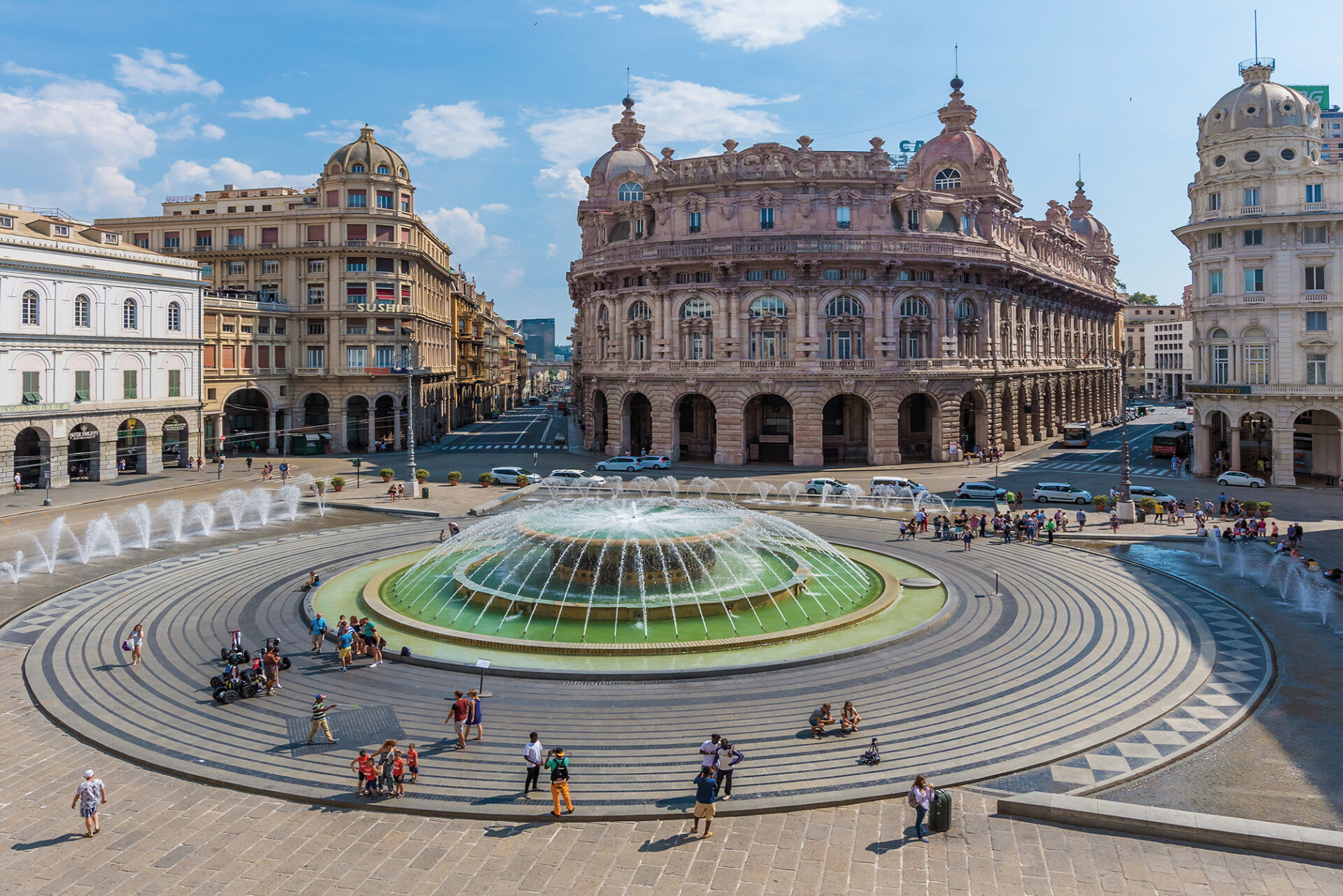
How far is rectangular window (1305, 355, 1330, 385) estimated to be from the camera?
185ft

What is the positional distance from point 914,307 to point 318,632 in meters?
55.9

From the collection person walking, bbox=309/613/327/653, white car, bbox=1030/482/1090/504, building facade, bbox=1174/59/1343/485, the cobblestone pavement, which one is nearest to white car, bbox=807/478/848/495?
white car, bbox=1030/482/1090/504

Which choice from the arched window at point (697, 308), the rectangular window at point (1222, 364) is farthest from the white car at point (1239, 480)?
the arched window at point (697, 308)

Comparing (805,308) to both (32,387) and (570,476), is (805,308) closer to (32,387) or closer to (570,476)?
(570,476)

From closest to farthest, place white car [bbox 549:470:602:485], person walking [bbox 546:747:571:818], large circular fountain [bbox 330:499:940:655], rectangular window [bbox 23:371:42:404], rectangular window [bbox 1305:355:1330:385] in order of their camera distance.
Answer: person walking [bbox 546:747:571:818]
large circular fountain [bbox 330:499:940:655]
rectangular window [bbox 23:371:42:404]
rectangular window [bbox 1305:355:1330:385]
white car [bbox 549:470:602:485]

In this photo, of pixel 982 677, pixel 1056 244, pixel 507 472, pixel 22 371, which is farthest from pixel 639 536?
pixel 1056 244

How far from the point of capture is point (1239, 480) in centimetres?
5694

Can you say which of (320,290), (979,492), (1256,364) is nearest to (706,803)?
(979,492)

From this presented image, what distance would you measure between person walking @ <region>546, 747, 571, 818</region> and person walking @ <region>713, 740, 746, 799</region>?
A: 546 mm

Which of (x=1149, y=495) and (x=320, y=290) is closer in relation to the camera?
(x=1149, y=495)

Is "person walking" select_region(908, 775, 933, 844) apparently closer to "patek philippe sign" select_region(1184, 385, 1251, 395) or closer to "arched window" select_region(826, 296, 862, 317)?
"patek philippe sign" select_region(1184, 385, 1251, 395)

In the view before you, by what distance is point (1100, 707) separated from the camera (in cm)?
2078

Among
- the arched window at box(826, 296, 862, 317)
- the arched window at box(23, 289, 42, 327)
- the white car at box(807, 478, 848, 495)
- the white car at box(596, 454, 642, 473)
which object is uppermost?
the arched window at box(826, 296, 862, 317)

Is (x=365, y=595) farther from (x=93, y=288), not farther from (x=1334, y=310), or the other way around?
(x=1334, y=310)
